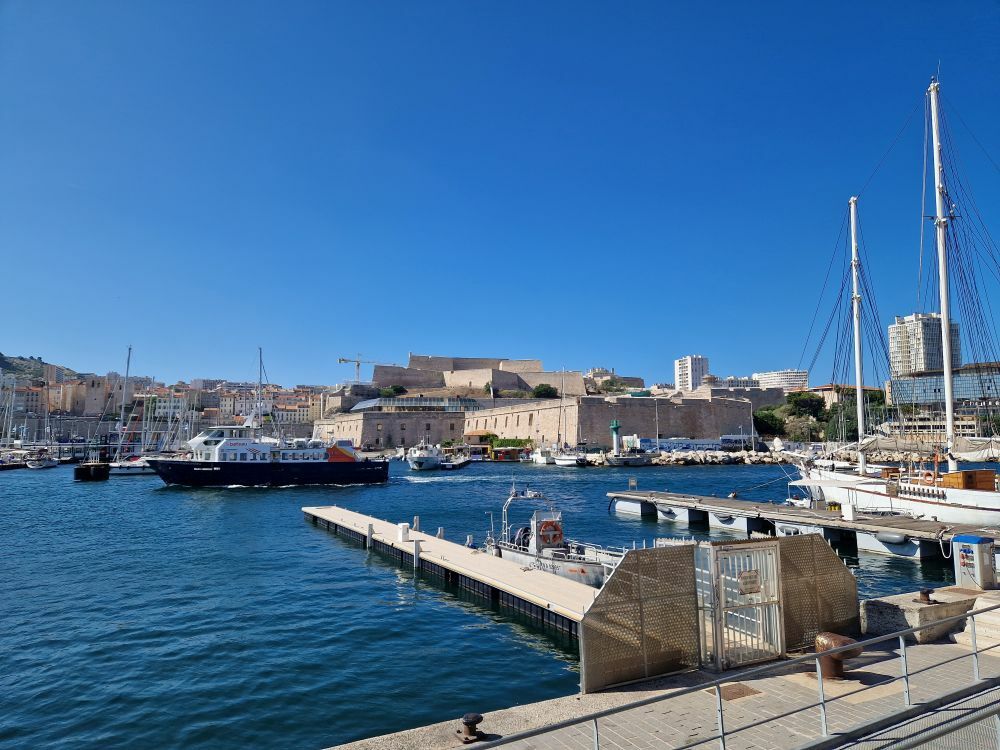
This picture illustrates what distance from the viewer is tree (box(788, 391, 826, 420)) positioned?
8612 centimetres

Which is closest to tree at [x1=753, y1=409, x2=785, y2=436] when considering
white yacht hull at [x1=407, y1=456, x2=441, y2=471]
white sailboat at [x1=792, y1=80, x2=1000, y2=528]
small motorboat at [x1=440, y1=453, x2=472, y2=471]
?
small motorboat at [x1=440, y1=453, x2=472, y2=471]

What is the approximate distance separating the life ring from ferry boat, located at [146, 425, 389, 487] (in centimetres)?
3040

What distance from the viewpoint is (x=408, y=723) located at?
7566mm

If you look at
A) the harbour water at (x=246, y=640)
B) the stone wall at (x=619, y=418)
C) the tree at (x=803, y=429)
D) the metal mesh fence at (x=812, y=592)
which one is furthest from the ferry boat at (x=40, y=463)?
the tree at (x=803, y=429)

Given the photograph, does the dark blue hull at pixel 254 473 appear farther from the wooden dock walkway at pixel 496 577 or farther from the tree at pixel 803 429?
the tree at pixel 803 429

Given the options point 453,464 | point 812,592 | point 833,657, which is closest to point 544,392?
point 453,464

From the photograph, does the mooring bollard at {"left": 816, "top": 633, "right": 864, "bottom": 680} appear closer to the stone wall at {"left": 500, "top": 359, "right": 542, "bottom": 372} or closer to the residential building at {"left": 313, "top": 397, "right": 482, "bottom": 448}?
the residential building at {"left": 313, "top": 397, "right": 482, "bottom": 448}

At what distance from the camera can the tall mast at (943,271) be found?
2109 centimetres

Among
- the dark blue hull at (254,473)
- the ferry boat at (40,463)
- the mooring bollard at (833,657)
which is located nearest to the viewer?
the mooring bollard at (833,657)

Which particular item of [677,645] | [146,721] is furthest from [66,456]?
[677,645]

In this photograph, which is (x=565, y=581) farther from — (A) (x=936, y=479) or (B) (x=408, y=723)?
(A) (x=936, y=479)

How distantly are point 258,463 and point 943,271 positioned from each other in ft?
122

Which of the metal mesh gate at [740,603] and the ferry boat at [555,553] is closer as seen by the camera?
the metal mesh gate at [740,603]

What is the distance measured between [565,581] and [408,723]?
16.7ft
